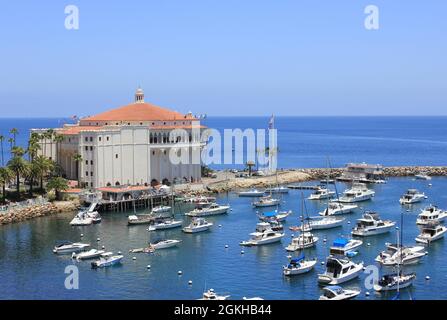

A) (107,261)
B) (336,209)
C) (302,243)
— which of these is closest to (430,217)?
(336,209)

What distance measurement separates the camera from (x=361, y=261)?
5056 cm

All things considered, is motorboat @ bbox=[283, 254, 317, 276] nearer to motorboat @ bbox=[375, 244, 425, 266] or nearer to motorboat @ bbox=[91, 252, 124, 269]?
motorboat @ bbox=[375, 244, 425, 266]

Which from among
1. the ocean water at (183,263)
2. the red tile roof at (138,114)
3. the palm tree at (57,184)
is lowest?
the ocean water at (183,263)

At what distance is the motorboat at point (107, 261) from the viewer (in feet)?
163

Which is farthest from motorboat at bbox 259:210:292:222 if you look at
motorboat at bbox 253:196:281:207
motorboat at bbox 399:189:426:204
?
motorboat at bbox 399:189:426:204

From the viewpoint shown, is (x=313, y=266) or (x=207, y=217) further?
(x=207, y=217)

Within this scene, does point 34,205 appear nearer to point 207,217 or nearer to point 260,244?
point 207,217

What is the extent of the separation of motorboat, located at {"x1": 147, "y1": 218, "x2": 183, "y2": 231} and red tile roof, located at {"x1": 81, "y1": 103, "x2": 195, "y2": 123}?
28363 millimetres

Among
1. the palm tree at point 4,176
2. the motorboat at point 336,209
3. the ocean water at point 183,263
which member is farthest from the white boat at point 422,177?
the palm tree at point 4,176

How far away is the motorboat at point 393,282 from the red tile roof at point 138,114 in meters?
56.3

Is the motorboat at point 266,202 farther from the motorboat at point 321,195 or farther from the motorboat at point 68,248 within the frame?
the motorboat at point 68,248

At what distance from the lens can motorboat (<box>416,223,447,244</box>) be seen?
57216mm
